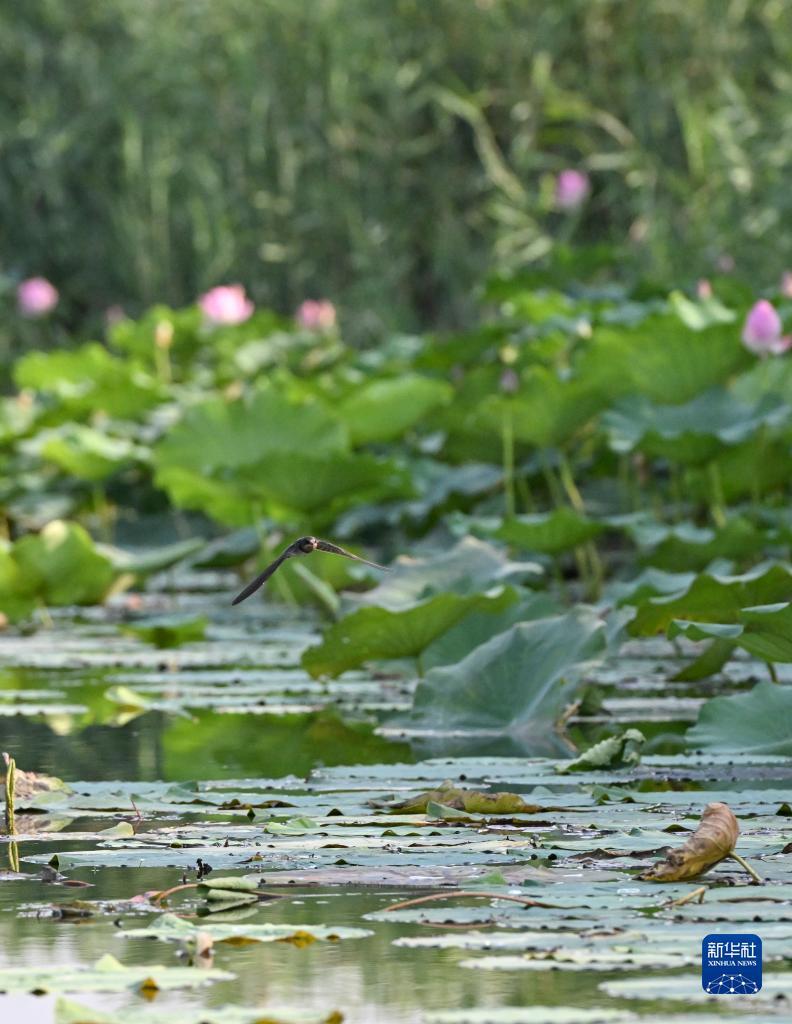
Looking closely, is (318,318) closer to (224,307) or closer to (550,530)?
(224,307)

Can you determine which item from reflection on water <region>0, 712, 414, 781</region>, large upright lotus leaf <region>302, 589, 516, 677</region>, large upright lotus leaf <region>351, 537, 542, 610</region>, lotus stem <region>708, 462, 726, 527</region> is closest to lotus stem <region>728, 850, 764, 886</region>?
reflection on water <region>0, 712, 414, 781</region>

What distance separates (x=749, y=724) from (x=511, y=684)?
398 mm

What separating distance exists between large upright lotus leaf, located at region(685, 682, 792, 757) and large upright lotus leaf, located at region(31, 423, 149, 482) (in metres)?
3.02

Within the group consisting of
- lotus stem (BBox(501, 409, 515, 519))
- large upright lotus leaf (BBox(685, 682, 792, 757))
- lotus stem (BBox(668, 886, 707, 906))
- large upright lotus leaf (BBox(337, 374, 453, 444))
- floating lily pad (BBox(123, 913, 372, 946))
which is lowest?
floating lily pad (BBox(123, 913, 372, 946))

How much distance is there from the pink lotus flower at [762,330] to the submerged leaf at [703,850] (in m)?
2.15

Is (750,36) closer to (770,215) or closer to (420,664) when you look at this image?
(770,215)

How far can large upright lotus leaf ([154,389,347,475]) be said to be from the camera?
169 inches

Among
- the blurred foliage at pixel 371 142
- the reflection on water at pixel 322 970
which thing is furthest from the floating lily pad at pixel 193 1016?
the blurred foliage at pixel 371 142

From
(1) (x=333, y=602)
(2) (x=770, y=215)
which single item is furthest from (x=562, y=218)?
(1) (x=333, y=602)

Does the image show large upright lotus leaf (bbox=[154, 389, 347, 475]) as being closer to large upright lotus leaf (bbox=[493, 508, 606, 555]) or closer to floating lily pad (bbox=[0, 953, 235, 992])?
large upright lotus leaf (bbox=[493, 508, 606, 555])

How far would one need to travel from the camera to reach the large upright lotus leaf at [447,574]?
3.09m

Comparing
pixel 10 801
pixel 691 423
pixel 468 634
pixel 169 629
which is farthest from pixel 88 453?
pixel 10 801

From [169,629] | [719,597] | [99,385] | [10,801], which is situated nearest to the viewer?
[10,801]

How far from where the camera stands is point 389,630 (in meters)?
2.84
